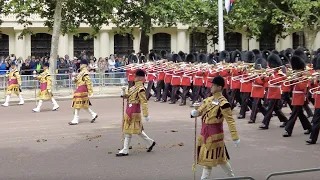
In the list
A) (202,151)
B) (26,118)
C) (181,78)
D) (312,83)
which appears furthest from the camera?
(181,78)

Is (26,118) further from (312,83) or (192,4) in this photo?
(192,4)

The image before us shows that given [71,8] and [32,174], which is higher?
[71,8]

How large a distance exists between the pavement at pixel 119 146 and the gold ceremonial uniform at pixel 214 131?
3.65 ft

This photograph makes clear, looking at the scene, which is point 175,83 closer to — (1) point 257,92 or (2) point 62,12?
(1) point 257,92

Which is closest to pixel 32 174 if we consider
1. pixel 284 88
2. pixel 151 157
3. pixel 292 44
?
pixel 151 157

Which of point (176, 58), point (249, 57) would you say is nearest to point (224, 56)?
point (249, 57)

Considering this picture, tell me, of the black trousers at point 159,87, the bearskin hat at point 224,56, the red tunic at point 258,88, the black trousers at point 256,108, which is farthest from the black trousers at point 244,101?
the black trousers at point 159,87

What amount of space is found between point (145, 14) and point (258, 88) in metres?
16.3

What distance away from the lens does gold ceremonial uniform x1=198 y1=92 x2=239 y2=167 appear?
24.2 ft

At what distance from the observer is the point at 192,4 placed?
3019 centimetres

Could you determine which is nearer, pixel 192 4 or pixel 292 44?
pixel 192 4

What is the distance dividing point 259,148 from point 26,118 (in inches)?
312

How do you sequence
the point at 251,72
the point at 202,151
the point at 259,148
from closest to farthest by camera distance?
the point at 202,151 → the point at 259,148 → the point at 251,72

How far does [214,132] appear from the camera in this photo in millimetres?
7492
